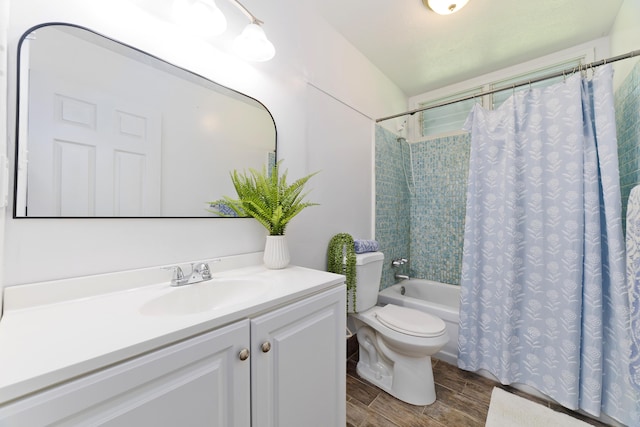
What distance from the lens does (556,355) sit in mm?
1466

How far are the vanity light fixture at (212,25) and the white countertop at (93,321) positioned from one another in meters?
1.00

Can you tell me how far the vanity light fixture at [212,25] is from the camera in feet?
3.26

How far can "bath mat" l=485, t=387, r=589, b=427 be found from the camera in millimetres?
1322

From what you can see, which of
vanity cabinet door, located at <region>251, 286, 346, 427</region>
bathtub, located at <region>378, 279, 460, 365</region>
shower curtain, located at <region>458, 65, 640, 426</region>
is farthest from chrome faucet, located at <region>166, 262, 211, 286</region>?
shower curtain, located at <region>458, 65, 640, 426</region>

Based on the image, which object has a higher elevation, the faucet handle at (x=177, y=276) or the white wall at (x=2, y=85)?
the white wall at (x=2, y=85)

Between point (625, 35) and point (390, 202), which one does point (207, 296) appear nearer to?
point (390, 202)

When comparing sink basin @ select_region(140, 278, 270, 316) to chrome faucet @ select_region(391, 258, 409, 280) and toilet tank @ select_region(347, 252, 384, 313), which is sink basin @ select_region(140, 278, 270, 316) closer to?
toilet tank @ select_region(347, 252, 384, 313)

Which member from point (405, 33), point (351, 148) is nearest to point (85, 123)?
point (351, 148)

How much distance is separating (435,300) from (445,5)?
2369 mm

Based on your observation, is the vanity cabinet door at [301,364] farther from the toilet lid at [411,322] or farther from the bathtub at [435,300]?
the bathtub at [435,300]

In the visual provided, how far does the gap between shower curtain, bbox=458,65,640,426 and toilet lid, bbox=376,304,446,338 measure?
38 cm

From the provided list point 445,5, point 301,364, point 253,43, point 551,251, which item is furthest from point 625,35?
point 301,364

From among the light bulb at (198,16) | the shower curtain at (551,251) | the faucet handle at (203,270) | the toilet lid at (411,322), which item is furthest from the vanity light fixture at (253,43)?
the toilet lid at (411,322)

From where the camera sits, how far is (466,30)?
1.84 m
